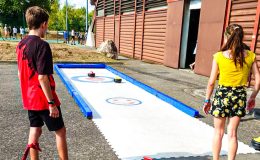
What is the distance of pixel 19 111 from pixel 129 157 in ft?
10.6

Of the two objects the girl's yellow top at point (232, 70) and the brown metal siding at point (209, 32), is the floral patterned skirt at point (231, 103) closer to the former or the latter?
the girl's yellow top at point (232, 70)

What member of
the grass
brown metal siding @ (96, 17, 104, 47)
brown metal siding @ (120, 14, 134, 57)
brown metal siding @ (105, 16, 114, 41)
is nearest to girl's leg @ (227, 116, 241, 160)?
the grass

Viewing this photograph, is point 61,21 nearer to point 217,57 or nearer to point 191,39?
point 191,39

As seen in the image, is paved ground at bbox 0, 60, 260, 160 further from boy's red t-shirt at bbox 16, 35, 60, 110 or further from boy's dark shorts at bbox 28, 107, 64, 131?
boy's red t-shirt at bbox 16, 35, 60, 110

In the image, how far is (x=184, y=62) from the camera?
15.2 meters

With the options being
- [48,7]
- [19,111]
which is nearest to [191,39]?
[19,111]

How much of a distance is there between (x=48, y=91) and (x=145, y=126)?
3.00m

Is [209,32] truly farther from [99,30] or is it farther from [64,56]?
[99,30]

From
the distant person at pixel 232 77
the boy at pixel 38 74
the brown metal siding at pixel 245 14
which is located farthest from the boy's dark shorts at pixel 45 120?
the brown metal siding at pixel 245 14

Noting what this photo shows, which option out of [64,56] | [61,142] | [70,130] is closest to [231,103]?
[61,142]

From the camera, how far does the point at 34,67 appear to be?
296cm

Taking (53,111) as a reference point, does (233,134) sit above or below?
below

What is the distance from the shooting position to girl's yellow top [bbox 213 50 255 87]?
3453mm

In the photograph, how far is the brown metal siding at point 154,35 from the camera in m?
16.6
